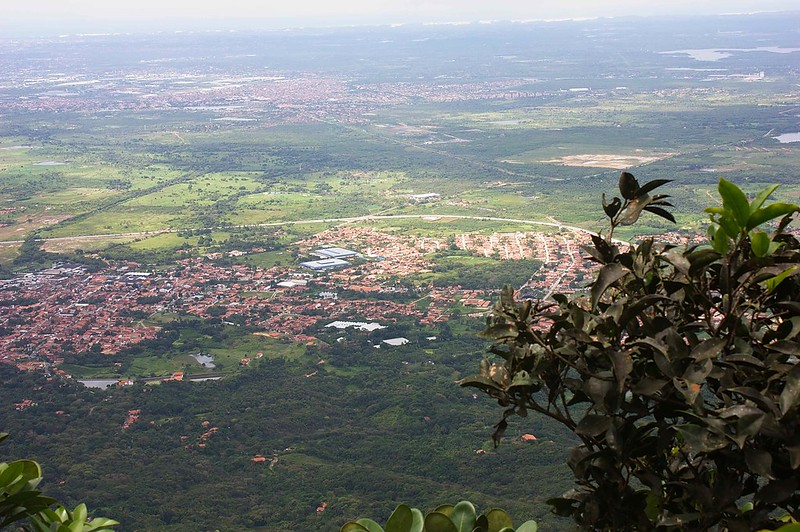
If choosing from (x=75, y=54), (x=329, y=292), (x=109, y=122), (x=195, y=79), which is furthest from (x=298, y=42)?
(x=329, y=292)

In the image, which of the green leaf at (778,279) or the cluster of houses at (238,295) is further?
the cluster of houses at (238,295)

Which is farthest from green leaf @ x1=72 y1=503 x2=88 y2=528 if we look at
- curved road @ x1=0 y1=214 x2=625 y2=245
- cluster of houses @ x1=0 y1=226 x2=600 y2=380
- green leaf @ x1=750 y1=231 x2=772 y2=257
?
curved road @ x1=0 y1=214 x2=625 y2=245

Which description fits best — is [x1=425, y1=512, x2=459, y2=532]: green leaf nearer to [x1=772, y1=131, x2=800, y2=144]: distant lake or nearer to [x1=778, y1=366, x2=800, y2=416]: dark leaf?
[x1=778, y1=366, x2=800, y2=416]: dark leaf

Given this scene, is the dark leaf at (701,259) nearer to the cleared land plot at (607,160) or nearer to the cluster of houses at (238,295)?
the cluster of houses at (238,295)

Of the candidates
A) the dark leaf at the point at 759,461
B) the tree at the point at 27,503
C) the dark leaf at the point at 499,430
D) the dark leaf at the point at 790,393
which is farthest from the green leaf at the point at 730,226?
the tree at the point at 27,503

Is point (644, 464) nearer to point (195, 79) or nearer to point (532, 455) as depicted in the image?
point (532, 455)

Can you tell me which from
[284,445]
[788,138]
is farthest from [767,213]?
[788,138]

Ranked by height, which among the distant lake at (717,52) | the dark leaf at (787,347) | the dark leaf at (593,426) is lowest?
the distant lake at (717,52)
